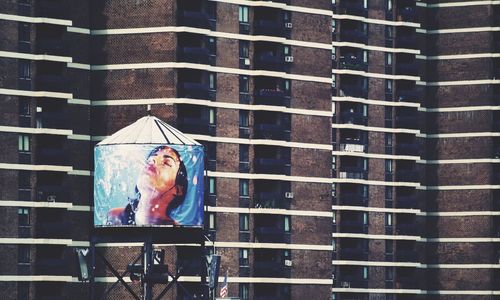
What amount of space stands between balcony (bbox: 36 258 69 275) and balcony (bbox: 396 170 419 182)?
42145 mm

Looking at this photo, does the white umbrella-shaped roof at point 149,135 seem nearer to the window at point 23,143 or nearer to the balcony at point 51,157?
the window at point 23,143

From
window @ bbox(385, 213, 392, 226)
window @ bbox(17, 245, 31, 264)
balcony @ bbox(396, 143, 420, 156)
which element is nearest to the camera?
window @ bbox(17, 245, 31, 264)

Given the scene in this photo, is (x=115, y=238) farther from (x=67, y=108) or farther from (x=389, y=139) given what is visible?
(x=389, y=139)

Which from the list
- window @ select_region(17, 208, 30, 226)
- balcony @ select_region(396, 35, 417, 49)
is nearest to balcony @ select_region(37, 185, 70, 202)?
window @ select_region(17, 208, 30, 226)

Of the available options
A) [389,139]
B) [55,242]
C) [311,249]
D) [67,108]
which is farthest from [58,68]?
[389,139]

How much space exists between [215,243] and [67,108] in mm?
15126

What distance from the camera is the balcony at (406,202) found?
170m

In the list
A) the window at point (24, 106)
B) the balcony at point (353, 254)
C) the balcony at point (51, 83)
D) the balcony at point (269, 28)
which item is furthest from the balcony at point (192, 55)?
the balcony at point (353, 254)

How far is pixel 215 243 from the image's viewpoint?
145 m

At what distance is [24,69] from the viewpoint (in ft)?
454

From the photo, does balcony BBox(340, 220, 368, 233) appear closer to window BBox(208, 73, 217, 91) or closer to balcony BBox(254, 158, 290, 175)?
balcony BBox(254, 158, 290, 175)

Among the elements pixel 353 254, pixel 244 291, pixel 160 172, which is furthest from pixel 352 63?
pixel 160 172

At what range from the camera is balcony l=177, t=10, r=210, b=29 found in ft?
469

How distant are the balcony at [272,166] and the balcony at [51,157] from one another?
53.8 feet
